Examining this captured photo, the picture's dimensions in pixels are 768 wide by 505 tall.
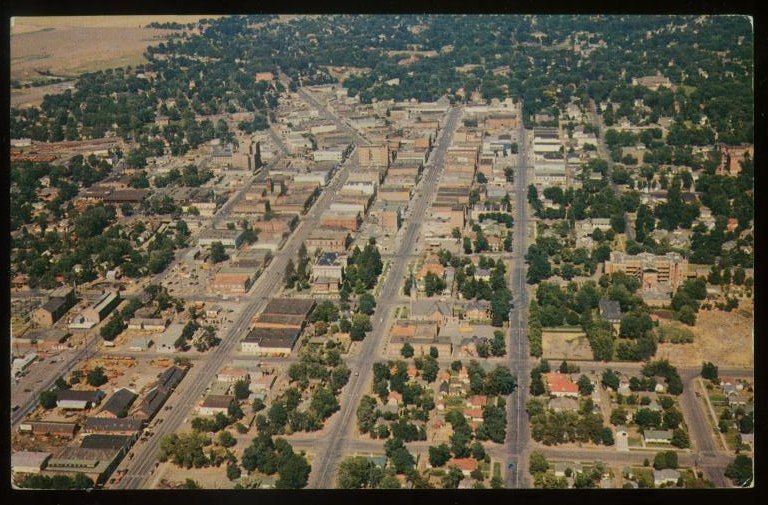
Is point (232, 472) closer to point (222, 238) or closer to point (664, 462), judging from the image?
point (664, 462)

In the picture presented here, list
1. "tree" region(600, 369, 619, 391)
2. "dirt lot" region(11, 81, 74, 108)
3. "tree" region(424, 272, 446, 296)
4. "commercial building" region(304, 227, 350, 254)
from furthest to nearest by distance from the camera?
"dirt lot" region(11, 81, 74, 108)
"commercial building" region(304, 227, 350, 254)
"tree" region(424, 272, 446, 296)
"tree" region(600, 369, 619, 391)

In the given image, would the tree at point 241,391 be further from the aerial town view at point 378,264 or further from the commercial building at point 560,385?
the commercial building at point 560,385

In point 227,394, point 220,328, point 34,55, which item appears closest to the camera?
point 227,394

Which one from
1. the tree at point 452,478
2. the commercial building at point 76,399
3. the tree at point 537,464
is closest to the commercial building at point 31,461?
the commercial building at point 76,399

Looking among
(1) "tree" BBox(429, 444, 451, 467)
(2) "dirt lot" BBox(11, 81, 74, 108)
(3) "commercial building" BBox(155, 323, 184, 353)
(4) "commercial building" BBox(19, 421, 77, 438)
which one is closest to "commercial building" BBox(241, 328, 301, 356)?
(3) "commercial building" BBox(155, 323, 184, 353)

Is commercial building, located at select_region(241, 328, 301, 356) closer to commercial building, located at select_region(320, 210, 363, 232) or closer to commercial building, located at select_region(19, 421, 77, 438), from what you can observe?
commercial building, located at select_region(19, 421, 77, 438)
